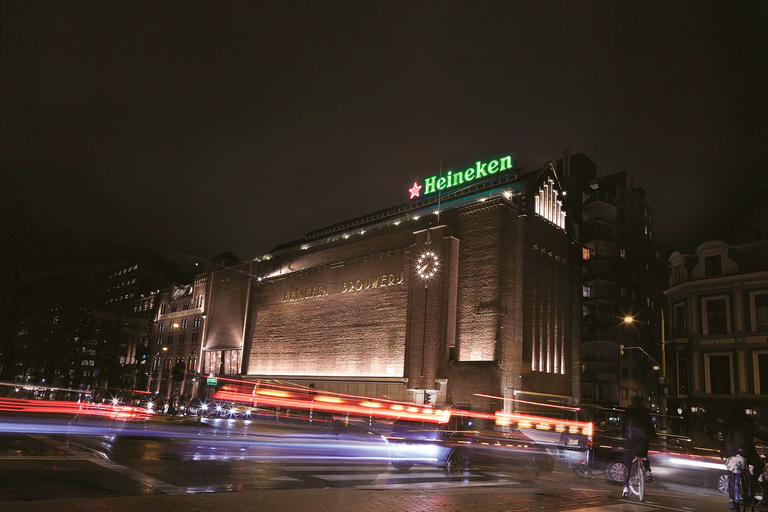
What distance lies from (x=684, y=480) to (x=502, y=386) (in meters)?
21.1

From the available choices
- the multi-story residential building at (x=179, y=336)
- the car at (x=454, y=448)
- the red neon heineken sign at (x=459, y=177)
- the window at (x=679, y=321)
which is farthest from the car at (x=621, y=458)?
the multi-story residential building at (x=179, y=336)

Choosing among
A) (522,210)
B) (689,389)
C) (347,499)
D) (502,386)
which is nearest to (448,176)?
(522,210)

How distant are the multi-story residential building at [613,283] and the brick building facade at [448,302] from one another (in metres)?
15.6

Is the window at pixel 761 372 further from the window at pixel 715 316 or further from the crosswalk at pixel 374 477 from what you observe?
the crosswalk at pixel 374 477

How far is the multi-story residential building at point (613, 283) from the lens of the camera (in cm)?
5697

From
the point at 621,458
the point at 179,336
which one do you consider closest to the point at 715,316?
the point at 621,458

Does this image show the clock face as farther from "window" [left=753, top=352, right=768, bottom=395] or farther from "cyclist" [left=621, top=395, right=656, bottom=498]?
"cyclist" [left=621, top=395, right=656, bottom=498]

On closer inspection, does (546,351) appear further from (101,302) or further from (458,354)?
(101,302)

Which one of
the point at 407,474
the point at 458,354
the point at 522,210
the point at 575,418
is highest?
the point at 522,210

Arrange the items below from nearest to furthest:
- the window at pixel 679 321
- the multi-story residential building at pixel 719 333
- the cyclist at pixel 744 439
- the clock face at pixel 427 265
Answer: the cyclist at pixel 744 439, the multi-story residential building at pixel 719 333, the window at pixel 679 321, the clock face at pixel 427 265

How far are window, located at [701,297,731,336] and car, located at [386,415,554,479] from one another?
90.4 ft

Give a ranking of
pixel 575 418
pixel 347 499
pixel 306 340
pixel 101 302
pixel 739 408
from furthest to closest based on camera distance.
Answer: pixel 306 340 → pixel 101 302 → pixel 575 418 → pixel 739 408 → pixel 347 499

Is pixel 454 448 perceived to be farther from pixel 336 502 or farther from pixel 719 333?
pixel 719 333

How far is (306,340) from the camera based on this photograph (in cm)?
5050
